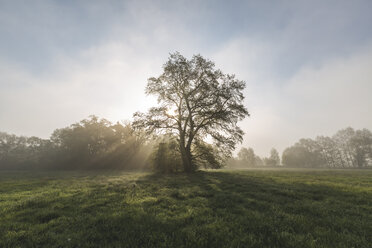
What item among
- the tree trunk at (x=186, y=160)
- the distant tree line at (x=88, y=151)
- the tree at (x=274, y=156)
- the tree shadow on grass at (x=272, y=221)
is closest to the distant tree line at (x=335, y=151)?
the tree at (x=274, y=156)

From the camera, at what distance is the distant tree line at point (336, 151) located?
75.6 meters

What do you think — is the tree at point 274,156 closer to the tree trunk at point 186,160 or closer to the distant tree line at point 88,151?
the distant tree line at point 88,151

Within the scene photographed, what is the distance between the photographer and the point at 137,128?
22.8 meters

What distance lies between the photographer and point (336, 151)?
9181cm

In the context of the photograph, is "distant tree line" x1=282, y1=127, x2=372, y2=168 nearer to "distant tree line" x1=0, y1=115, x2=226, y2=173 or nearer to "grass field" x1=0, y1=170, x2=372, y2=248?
"distant tree line" x1=0, y1=115, x2=226, y2=173

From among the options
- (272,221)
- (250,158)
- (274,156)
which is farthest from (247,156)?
(272,221)

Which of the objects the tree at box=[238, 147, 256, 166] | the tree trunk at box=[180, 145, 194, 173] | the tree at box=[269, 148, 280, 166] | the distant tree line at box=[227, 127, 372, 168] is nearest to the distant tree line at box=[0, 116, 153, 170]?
the tree trunk at box=[180, 145, 194, 173]

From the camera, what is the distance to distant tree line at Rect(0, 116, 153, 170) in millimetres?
48938

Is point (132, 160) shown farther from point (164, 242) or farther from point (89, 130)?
point (164, 242)

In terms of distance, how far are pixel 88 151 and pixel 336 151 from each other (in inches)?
5087

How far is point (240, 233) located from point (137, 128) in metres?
20.6

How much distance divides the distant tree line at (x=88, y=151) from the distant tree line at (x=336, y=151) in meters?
97.6

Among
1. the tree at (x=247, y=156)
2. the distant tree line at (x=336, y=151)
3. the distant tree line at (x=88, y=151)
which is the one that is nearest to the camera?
the distant tree line at (x=88, y=151)

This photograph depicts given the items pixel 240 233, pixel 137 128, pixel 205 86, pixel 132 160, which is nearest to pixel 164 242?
pixel 240 233
